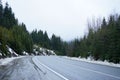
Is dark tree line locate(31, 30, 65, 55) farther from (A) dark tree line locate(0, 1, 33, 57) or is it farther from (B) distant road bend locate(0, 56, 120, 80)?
(B) distant road bend locate(0, 56, 120, 80)

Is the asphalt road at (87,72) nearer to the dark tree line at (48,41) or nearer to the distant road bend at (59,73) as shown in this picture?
the distant road bend at (59,73)

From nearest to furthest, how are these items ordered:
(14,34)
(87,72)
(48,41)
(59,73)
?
(59,73) < (87,72) < (14,34) < (48,41)

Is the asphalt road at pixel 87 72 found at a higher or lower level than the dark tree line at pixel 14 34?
lower

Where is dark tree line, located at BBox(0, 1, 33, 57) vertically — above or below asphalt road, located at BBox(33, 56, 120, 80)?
above

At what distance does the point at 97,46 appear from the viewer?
51375 mm

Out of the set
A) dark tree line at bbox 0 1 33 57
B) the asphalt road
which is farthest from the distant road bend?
dark tree line at bbox 0 1 33 57

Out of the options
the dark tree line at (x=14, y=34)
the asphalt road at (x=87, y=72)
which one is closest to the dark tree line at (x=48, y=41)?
the dark tree line at (x=14, y=34)

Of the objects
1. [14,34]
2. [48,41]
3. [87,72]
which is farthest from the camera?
[48,41]

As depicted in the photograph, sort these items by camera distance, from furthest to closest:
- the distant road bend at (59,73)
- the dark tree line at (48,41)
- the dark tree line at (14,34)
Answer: the dark tree line at (48,41), the dark tree line at (14,34), the distant road bend at (59,73)

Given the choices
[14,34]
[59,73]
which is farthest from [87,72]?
[14,34]

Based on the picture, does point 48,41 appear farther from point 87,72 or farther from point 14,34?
point 87,72

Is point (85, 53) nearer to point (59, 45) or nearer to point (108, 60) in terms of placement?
point (108, 60)

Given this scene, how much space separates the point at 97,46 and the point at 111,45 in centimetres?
899

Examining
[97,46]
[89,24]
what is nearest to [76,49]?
[89,24]
